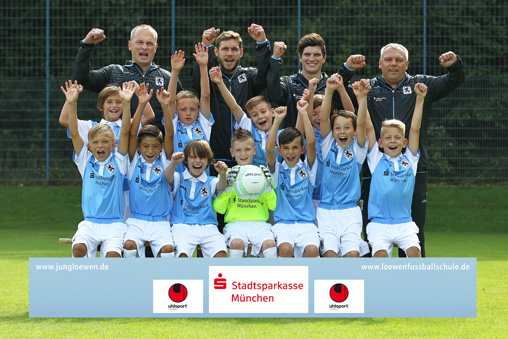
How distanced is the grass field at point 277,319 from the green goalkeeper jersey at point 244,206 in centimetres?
119

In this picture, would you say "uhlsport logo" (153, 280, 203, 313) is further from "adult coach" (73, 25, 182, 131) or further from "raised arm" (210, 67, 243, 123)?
"adult coach" (73, 25, 182, 131)

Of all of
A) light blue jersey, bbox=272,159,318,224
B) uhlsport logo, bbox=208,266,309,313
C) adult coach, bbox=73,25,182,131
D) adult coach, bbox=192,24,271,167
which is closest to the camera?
uhlsport logo, bbox=208,266,309,313

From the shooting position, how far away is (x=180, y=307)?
522cm

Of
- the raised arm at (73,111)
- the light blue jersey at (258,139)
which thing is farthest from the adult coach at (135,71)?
the light blue jersey at (258,139)

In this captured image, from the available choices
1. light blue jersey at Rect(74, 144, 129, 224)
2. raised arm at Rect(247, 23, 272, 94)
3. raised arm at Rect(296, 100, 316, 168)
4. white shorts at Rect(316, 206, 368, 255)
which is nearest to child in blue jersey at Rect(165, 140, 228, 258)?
light blue jersey at Rect(74, 144, 129, 224)

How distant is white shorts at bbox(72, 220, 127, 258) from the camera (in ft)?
20.2

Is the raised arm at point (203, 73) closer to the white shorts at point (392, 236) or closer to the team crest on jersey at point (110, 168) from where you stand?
the team crest on jersey at point (110, 168)

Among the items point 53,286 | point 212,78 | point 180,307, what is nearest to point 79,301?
point 53,286

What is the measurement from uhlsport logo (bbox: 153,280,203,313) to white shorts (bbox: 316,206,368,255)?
57.8 inches

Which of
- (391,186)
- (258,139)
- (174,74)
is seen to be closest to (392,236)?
(391,186)

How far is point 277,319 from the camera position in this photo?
18.0 ft

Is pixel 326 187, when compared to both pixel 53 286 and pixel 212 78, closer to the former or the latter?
pixel 212 78

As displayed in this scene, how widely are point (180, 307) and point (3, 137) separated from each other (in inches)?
401

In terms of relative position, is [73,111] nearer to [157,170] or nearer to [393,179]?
[157,170]
